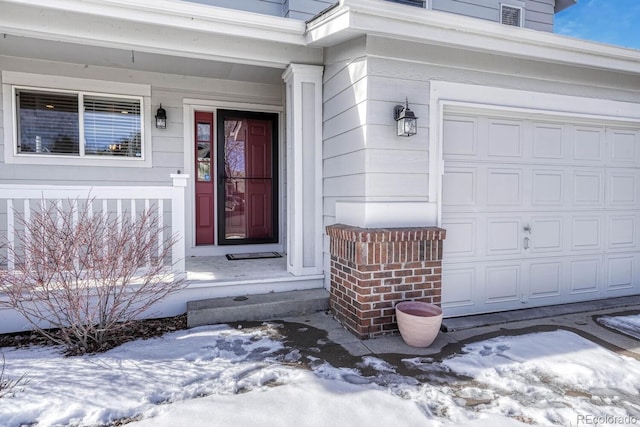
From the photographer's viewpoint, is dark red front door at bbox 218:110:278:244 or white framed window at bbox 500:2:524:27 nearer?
dark red front door at bbox 218:110:278:244

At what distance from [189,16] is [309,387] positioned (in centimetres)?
307

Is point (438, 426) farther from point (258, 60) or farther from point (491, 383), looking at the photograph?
point (258, 60)

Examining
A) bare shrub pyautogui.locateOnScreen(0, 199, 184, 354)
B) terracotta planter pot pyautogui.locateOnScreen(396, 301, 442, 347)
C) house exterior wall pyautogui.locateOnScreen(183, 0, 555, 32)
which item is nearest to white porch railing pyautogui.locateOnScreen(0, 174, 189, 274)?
bare shrub pyautogui.locateOnScreen(0, 199, 184, 354)

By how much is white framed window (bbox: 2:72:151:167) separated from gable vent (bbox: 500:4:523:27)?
5.55 m

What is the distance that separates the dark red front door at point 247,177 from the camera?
17.3 ft

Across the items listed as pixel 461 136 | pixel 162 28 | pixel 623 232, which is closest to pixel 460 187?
pixel 461 136

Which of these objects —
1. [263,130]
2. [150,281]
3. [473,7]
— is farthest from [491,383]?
[473,7]

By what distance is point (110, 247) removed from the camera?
9.86 feet

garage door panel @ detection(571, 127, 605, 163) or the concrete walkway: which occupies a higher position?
garage door panel @ detection(571, 127, 605, 163)

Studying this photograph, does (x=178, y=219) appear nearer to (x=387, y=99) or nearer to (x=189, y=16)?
(x=189, y=16)

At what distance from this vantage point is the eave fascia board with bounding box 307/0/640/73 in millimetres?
2990

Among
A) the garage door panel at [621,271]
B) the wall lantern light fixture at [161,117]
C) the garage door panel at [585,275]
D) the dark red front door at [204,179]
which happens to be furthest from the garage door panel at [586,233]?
the wall lantern light fixture at [161,117]

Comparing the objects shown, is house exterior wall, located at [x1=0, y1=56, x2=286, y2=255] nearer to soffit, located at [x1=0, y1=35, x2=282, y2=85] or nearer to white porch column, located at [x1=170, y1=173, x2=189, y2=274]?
soffit, located at [x1=0, y1=35, x2=282, y2=85]

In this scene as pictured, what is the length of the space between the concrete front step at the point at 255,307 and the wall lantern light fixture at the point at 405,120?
1.77 metres
